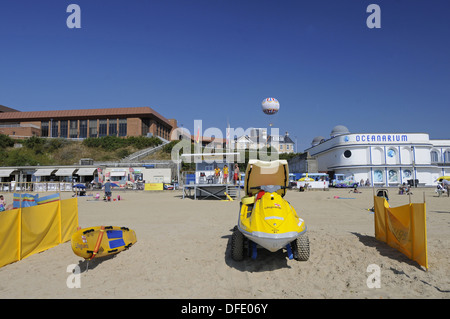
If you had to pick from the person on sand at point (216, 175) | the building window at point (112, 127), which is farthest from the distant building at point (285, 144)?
A: the person on sand at point (216, 175)

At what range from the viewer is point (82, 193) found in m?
27.7

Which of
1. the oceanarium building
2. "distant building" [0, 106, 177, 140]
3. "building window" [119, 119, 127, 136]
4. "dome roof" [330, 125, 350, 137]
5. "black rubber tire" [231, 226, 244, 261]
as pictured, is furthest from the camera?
"building window" [119, 119, 127, 136]

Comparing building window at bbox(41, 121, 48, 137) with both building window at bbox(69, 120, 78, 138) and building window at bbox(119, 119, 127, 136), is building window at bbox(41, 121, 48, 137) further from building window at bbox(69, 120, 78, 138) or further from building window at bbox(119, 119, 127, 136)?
building window at bbox(119, 119, 127, 136)

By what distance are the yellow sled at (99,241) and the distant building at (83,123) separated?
63.1 meters

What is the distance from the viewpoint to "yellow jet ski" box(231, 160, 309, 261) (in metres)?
4.98

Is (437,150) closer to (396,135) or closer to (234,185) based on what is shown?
(396,135)

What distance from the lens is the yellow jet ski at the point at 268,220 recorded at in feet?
16.4

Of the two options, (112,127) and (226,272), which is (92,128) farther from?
(226,272)

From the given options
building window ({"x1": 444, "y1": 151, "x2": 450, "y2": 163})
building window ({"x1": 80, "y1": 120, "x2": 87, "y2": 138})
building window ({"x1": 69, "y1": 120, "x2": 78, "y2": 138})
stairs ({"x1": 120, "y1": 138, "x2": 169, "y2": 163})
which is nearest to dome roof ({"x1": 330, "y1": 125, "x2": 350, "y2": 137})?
building window ({"x1": 444, "y1": 151, "x2": 450, "y2": 163})

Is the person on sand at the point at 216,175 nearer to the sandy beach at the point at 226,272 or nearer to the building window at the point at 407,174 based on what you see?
the sandy beach at the point at 226,272

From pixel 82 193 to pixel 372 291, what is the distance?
28.2 m

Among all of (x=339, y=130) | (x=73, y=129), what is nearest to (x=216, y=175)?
(x=339, y=130)

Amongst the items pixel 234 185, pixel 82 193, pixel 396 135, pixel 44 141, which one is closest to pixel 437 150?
pixel 396 135

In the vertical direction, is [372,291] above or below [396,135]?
below
